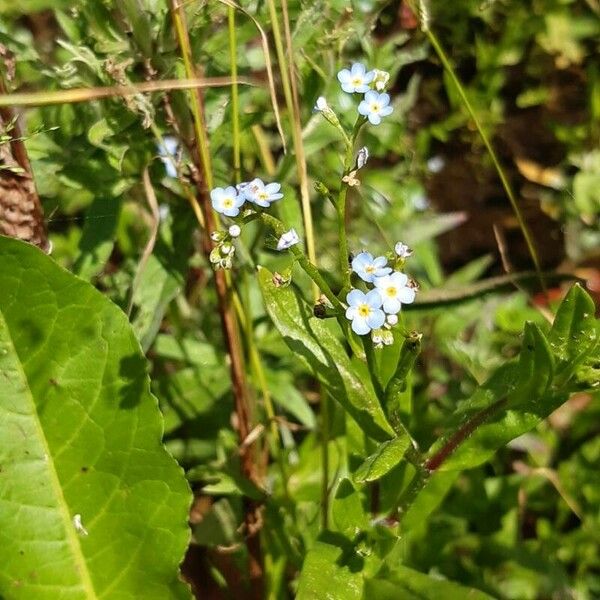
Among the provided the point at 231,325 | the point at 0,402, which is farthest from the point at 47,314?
the point at 231,325

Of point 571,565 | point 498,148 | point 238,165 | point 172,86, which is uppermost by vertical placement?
point 172,86

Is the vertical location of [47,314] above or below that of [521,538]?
above

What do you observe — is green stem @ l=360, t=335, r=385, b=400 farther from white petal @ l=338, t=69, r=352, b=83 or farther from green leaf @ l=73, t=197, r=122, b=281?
green leaf @ l=73, t=197, r=122, b=281

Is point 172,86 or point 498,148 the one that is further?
point 498,148

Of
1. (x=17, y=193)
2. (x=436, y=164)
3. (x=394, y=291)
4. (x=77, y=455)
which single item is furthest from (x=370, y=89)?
(x=436, y=164)

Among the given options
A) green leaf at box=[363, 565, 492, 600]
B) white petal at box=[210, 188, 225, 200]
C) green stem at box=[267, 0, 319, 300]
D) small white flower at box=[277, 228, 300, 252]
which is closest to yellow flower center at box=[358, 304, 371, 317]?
small white flower at box=[277, 228, 300, 252]

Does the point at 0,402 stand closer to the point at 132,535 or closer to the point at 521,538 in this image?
the point at 132,535
